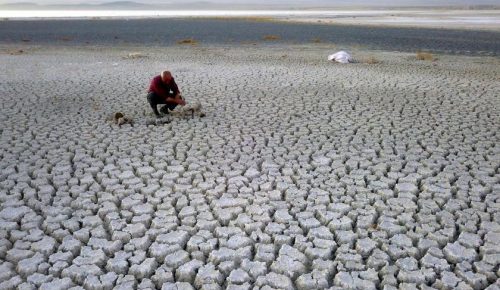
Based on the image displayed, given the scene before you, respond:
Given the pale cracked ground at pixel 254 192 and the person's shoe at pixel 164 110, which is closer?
the pale cracked ground at pixel 254 192

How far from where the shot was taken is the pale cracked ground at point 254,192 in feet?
10.8

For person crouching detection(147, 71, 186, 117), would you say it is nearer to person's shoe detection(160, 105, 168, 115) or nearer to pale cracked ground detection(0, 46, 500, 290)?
person's shoe detection(160, 105, 168, 115)

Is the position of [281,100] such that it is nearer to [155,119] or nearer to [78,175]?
[155,119]

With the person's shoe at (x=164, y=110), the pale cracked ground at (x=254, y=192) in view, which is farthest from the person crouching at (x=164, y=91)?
the pale cracked ground at (x=254, y=192)

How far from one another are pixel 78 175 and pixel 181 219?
1.63 metres

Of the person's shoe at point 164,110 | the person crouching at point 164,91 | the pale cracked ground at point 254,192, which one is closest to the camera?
the pale cracked ground at point 254,192

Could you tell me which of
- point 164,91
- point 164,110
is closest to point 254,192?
point 164,91

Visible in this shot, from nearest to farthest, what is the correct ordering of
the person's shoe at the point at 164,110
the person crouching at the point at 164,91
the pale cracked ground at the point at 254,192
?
1. the pale cracked ground at the point at 254,192
2. the person crouching at the point at 164,91
3. the person's shoe at the point at 164,110

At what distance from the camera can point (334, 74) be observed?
11.7 meters

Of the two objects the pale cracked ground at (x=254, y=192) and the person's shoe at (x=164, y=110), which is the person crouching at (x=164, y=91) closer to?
the person's shoe at (x=164, y=110)

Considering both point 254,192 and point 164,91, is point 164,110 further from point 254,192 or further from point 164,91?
point 254,192

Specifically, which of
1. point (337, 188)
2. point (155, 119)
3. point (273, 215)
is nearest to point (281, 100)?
point (155, 119)

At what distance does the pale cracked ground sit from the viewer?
3.31 m

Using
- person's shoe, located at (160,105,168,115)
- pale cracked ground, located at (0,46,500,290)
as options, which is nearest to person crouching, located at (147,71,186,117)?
person's shoe, located at (160,105,168,115)
